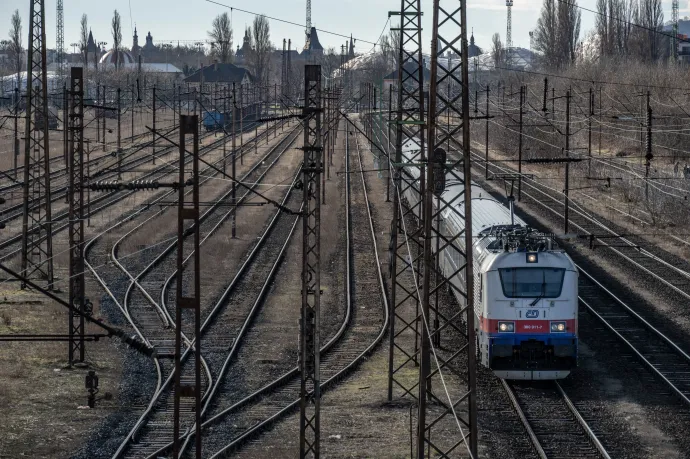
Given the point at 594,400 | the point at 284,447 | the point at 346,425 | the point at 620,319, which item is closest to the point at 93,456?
the point at 284,447

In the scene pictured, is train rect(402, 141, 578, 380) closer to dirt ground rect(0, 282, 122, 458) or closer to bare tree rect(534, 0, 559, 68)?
dirt ground rect(0, 282, 122, 458)

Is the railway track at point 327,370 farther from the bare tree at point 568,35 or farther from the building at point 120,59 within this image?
the building at point 120,59

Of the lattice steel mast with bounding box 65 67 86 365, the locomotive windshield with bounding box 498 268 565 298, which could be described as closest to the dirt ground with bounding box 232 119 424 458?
the locomotive windshield with bounding box 498 268 565 298

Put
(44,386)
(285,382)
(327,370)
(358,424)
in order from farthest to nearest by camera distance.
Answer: (327,370) → (44,386) → (285,382) → (358,424)

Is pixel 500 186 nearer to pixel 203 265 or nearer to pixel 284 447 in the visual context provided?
pixel 203 265

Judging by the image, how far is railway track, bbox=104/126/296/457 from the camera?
16766 millimetres

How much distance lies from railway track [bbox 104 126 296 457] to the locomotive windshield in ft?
16.6

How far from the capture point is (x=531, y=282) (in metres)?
→ 18.0

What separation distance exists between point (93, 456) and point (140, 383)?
14.6 feet

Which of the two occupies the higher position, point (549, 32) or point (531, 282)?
point (549, 32)

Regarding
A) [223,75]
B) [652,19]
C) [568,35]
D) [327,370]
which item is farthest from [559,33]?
[327,370]

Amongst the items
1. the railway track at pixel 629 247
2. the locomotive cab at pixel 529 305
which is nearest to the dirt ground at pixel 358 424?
the locomotive cab at pixel 529 305

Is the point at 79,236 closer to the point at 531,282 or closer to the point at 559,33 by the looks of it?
the point at 531,282

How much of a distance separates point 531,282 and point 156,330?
9.51 metres
